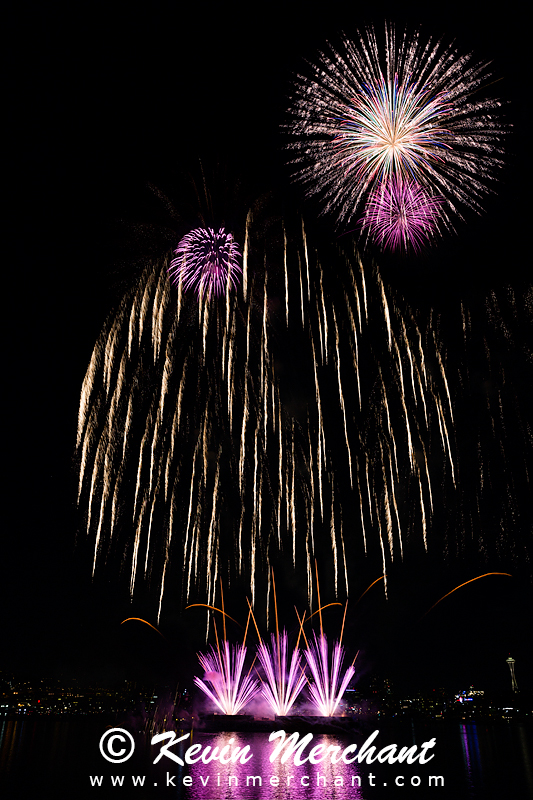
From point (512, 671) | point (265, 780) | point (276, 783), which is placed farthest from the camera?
point (512, 671)

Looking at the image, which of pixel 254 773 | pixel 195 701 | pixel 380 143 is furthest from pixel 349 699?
pixel 380 143

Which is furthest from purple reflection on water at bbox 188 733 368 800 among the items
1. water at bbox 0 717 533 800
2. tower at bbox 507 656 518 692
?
tower at bbox 507 656 518 692

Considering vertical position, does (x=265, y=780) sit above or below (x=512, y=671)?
below

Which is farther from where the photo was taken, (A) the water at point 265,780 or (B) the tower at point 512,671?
(B) the tower at point 512,671

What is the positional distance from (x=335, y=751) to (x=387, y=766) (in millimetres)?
15614

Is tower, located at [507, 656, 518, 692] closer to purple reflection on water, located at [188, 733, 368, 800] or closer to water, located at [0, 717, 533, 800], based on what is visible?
water, located at [0, 717, 533, 800]

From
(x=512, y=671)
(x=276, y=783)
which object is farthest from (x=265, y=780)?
(x=512, y=671)

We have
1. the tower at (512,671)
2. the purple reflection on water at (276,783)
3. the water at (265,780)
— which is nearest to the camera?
the purple reflection on water at (276,783)

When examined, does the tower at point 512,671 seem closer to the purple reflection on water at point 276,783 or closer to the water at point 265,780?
the water at point 265,780

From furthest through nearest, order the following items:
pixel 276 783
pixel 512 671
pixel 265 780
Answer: pixel 512 671 < pixel 265 780 < pixel 276 783

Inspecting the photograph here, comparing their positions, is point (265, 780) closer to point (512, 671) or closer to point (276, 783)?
point (276, 783)

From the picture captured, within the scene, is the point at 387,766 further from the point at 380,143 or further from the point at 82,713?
the point at 82,713

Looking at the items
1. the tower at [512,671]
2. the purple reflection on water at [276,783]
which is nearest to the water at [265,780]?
the purple reflection on water at [276,783]

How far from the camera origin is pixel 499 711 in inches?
6393
